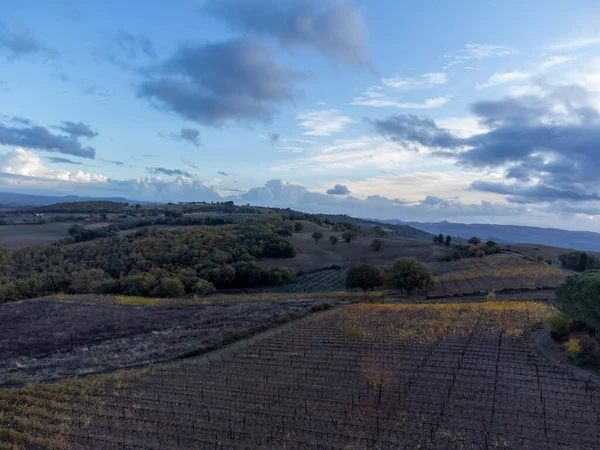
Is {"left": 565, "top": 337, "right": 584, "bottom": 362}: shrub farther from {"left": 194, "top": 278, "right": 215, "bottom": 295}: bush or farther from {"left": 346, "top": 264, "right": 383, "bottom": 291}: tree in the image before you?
{"left": 194, "top": 278, "right": 215, "bottom": 295}: bush

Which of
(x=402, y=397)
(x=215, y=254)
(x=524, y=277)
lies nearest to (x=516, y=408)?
(x=402, y=397)

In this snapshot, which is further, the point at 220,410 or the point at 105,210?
the point at 105,210

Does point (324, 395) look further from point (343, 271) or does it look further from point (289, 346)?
point (343, 271)

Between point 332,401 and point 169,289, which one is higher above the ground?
point 332,401

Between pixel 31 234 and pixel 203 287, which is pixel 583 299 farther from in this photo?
pixel 31 234

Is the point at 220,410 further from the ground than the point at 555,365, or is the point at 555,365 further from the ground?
the point at 555,365

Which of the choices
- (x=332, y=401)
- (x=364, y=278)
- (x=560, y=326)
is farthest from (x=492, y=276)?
(x=332, y=401)
